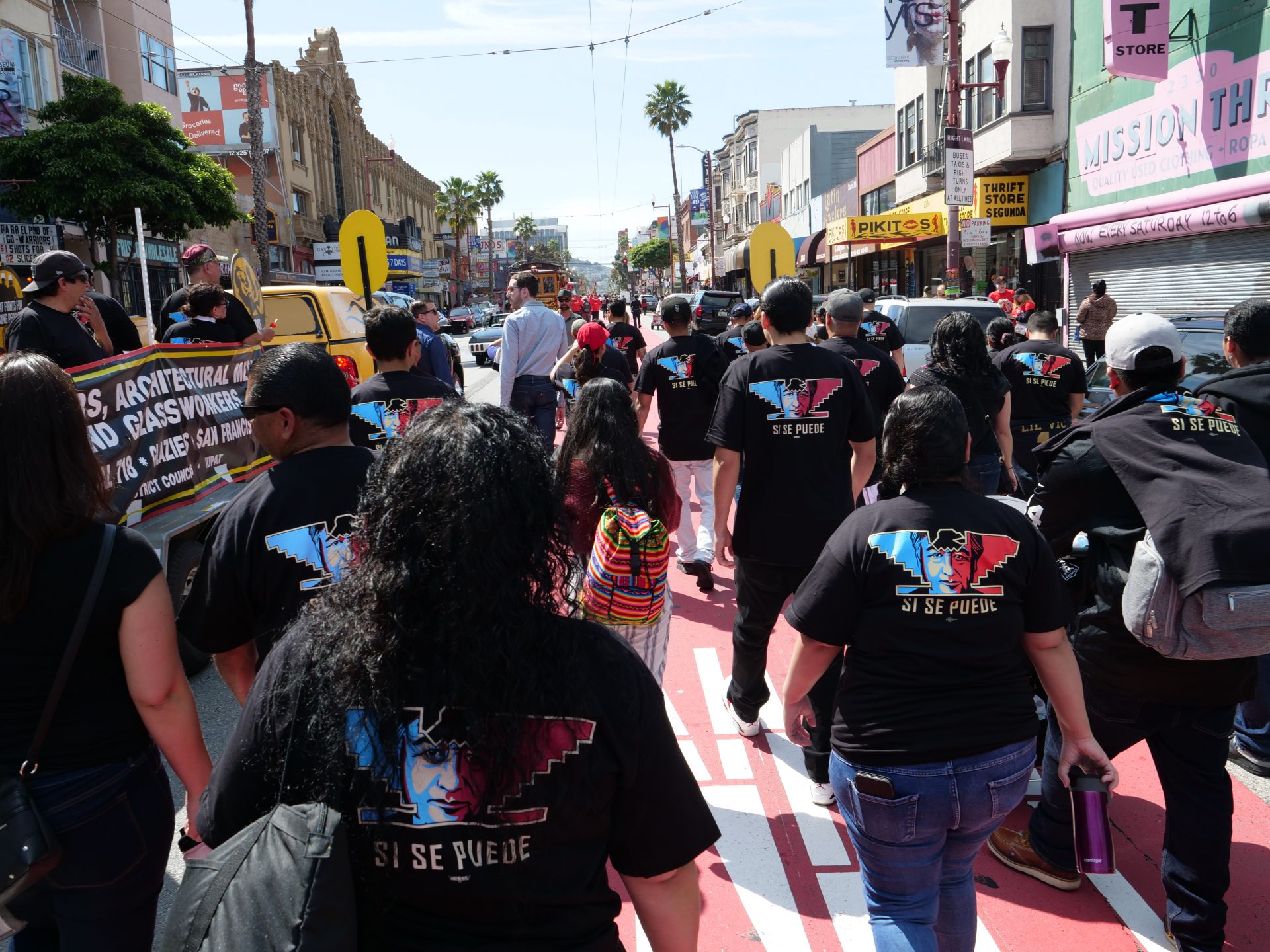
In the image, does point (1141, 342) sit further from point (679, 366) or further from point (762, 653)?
point (679, 366)

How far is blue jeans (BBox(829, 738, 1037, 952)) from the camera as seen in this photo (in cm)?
244

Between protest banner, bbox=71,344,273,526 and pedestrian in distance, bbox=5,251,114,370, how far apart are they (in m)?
0.57

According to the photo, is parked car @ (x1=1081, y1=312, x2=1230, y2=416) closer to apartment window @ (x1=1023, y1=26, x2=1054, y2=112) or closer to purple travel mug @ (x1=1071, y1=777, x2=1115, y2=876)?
purple travel mug @ (x1=1071, y1=777, x2=1115, y2=876)

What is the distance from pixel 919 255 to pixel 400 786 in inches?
1249

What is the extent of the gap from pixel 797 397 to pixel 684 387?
8.70 ft

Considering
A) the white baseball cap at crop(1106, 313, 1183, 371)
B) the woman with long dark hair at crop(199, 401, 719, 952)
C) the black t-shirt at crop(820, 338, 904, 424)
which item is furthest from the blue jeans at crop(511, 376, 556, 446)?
the woman with long dark hair at crop(199, 401, 719, 952)

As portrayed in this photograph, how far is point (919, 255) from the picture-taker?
3072 cm

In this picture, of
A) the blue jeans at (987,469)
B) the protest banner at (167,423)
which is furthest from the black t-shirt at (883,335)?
the protest banner at (167,423)

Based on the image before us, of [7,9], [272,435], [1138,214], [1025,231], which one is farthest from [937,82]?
[272,435]

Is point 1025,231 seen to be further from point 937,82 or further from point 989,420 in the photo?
point 989,420

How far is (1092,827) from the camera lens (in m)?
2.71

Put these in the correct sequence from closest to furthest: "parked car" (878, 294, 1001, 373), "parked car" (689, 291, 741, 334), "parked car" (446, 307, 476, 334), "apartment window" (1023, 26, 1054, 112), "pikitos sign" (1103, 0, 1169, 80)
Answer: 1. "parked car" (878, 294, 1001, 373)
2. "pikitos sign" (1103, 0, 1169, 80)
3. "apartment window" (1023, 26, 1054, 112)
4. "parked car" (689, 291, 741, 334)
5. "parked car" (446, 307, 476, 334)

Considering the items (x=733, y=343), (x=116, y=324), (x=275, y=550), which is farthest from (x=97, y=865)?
(x=733, y=343)

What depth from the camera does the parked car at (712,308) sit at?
83.7 ft
